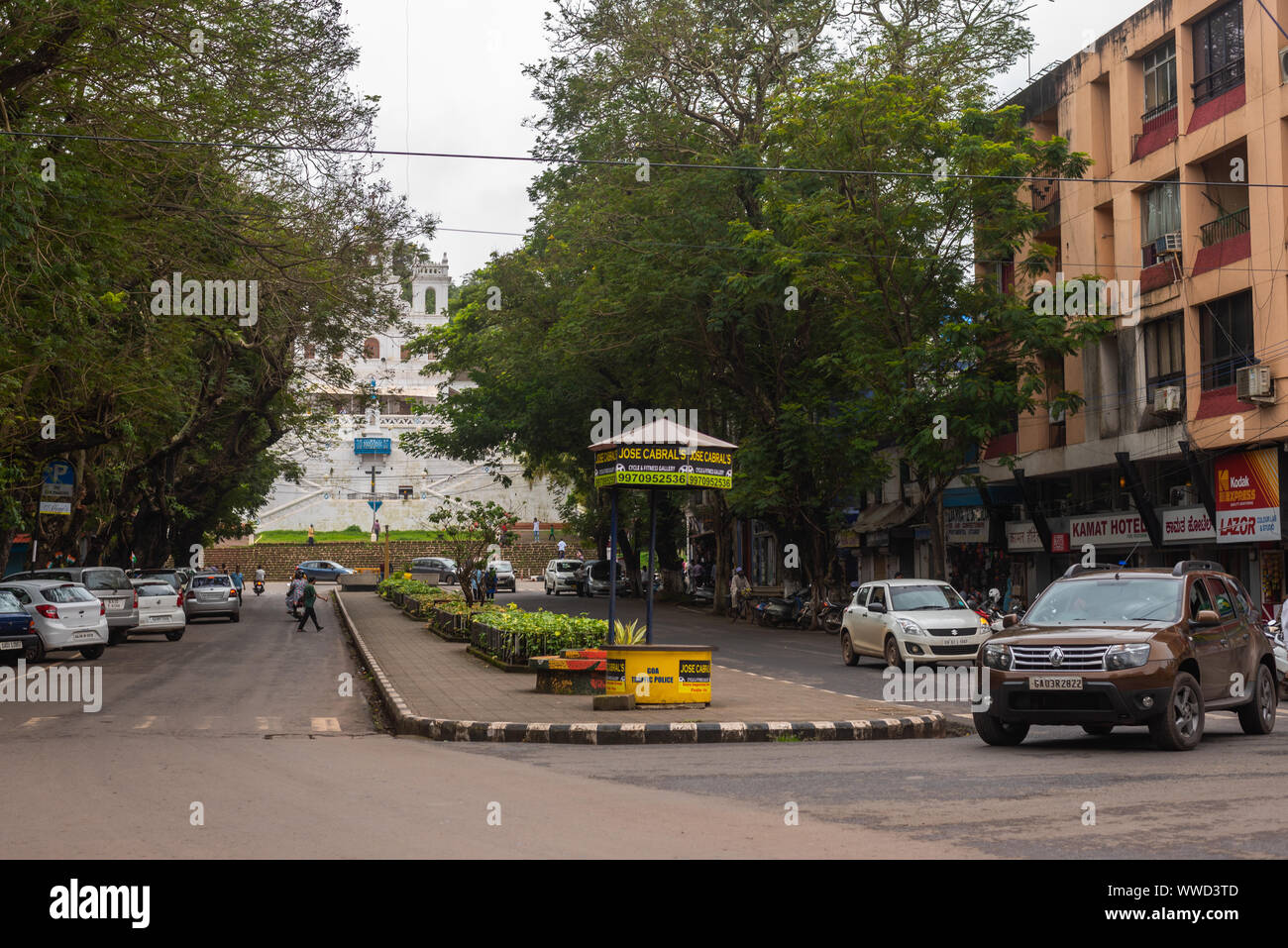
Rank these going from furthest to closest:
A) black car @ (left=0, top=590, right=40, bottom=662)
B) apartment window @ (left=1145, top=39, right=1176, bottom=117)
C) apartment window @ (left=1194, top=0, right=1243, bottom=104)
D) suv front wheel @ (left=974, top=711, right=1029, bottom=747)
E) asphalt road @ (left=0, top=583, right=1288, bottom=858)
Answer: apartment window @ (left=1145, top=39, right=1176, bottom=117) → apartment window @ (left=1194, top=0, right=1243, bottom=104) → black car @ (left=0, top=590, right=40, bottom=662) → suv front wheel @ (left=974, top=711, right=1029, bottom=747) → asphalt road @ (left=0, top=583, right=1288, bottom=858)

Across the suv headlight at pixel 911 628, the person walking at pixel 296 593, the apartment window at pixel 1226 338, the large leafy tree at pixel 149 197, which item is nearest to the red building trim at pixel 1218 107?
the apartment window at pixel 1226 338

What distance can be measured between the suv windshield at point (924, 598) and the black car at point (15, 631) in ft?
45.7

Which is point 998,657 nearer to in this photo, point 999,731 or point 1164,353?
point 999,731

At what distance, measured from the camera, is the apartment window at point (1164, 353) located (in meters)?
29.2

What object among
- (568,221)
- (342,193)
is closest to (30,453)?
(342,193)

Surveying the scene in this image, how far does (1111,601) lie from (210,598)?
32685 mm

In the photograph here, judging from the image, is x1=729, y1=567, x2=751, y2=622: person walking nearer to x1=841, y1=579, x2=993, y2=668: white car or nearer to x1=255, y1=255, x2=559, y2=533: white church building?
x1=841, y1=579, x2=993, y2=668: white car

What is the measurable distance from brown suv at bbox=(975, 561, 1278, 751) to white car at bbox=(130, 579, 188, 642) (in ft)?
76.1

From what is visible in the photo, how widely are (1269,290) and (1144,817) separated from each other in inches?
817

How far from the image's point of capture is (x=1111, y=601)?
12398mm

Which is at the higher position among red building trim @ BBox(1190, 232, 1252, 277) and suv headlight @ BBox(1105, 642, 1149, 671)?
red building trim @ BBox(1190, 232, 1252, 277)

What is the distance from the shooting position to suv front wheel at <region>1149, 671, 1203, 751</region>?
1119 centimetres

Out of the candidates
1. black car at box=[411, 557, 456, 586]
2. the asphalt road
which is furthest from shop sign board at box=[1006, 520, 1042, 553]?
black car at box=[411, 557, 456, 586]

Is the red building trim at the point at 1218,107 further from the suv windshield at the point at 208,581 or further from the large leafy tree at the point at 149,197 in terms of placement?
the suv windshield at the point at 208,581
